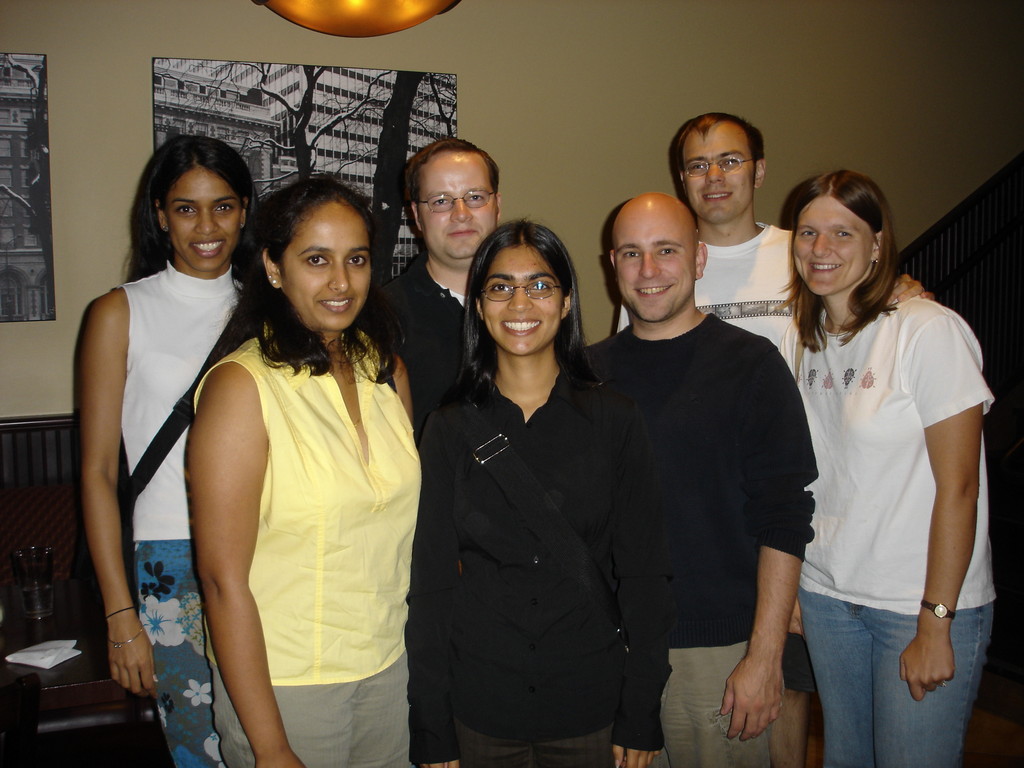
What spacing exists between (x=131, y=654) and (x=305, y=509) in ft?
2.80

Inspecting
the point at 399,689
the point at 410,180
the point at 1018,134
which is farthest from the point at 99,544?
the point at 1018,134

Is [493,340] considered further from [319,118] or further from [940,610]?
[319,118]

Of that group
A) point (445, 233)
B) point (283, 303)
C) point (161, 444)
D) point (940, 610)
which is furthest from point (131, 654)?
point (940, 610)

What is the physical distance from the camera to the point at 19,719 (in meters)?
1.59

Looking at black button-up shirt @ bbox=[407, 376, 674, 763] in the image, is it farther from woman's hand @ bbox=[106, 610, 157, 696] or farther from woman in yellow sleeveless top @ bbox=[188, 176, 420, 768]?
woman's hand @ bbox=[106, 610, 157, 696]

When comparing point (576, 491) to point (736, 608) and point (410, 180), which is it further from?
point (410, 180)

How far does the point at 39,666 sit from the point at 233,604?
104cm

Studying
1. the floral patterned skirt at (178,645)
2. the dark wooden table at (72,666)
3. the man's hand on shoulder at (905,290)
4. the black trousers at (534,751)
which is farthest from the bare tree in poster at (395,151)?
the black trousers at (534,751)

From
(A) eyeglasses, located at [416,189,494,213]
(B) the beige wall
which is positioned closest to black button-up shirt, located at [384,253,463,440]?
(A) eyeglasses, located at [416,189,494,213]

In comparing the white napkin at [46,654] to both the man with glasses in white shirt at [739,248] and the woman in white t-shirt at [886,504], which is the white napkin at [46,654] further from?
the woman in white t-shirt at [886,504]

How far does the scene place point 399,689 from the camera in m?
1.66

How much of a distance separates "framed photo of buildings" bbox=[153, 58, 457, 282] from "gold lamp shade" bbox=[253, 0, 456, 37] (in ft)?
5.76

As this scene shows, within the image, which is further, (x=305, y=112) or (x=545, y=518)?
(x=305, y=112)

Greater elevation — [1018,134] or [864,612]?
[1018,134]
